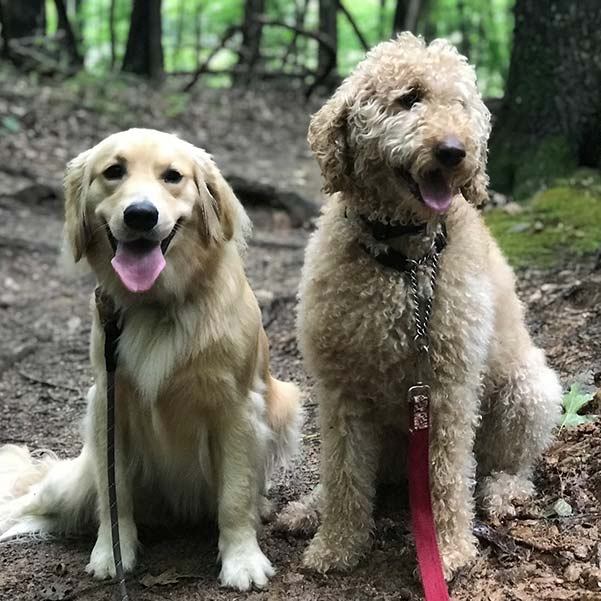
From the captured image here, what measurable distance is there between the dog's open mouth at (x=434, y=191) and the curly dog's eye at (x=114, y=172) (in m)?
1.12

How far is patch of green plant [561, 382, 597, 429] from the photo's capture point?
11.7 feet

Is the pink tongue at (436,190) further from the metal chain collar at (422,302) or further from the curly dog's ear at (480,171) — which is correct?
the metal chain collar at (422,302)

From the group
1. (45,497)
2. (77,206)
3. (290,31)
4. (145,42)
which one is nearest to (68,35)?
(145,42)

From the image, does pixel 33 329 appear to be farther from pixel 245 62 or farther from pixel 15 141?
pixel 245 62

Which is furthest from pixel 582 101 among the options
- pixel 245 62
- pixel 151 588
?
pixel 245 62

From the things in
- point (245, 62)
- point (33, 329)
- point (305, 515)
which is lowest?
point (33, 329)

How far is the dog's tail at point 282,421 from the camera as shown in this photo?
136 inches

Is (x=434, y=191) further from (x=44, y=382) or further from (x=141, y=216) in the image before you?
(x=44, y=382)

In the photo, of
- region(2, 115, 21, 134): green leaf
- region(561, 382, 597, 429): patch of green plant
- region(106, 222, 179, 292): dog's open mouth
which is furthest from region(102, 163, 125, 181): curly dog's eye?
region(2, 115, 21, 134): green leaf

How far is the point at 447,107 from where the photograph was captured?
8.77 ft

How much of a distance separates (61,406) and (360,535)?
8.40ft

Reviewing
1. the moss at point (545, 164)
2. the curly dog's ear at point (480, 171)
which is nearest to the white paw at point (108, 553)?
the curly dog's ear at point (480, 171)

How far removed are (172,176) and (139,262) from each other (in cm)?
38

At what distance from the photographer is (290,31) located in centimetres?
1884
